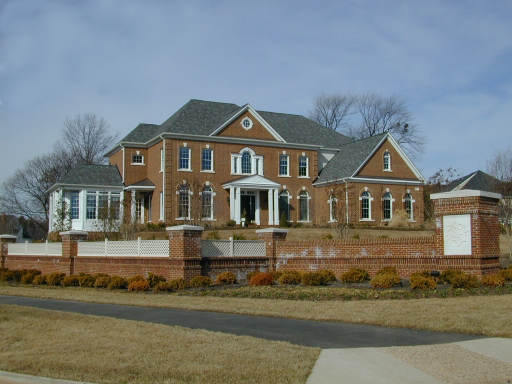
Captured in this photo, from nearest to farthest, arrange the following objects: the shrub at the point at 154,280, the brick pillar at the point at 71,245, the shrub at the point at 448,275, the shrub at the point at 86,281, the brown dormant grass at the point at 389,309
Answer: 1. the brown dormant grass at the point at 389,309
2. the shrub at the point at 448,275
3. the shrub at the point at 154,280
4. the shrub at the point at 86,281
5. the brick pillar at the point at 71,245

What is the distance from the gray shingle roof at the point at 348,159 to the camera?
1650 inches

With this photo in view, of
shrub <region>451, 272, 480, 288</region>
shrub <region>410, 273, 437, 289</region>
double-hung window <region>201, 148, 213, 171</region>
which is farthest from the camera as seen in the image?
double-hung window <region>201, 148, 213, 171</region>

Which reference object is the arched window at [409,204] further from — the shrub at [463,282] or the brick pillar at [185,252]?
the shrub at [463,282]

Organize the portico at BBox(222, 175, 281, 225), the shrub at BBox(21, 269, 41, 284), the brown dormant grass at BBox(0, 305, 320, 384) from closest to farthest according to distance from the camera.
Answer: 1. the brown dormant grass at BBox(0, 305, 320, 384)
2. the shrub at BBox(21, 269, 41, 284)
3. the portico at BBox(222, 175, 281, 225)

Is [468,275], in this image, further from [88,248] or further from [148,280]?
[88,248]

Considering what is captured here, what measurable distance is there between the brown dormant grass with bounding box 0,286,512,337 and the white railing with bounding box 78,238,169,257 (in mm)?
3829

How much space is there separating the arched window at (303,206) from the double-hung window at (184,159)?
935 cm

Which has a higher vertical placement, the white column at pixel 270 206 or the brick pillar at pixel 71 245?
the white column at pixel 270 206

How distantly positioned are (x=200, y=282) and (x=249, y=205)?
920 inches

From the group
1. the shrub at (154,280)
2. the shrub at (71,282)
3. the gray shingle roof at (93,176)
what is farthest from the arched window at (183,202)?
the shrub at (154,280)

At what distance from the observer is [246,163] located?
42.0m

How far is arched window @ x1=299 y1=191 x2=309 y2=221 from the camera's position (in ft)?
143

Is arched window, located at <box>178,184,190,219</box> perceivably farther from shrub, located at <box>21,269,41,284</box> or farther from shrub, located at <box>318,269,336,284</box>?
shrub, located at <box>318,269,336,284</box>

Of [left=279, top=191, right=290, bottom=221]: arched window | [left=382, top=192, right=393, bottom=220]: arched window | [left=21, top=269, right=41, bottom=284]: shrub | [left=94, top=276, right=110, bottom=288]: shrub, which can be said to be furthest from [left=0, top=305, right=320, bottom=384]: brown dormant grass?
[left=382, top=192, right=393, bottom=220]: arched window
